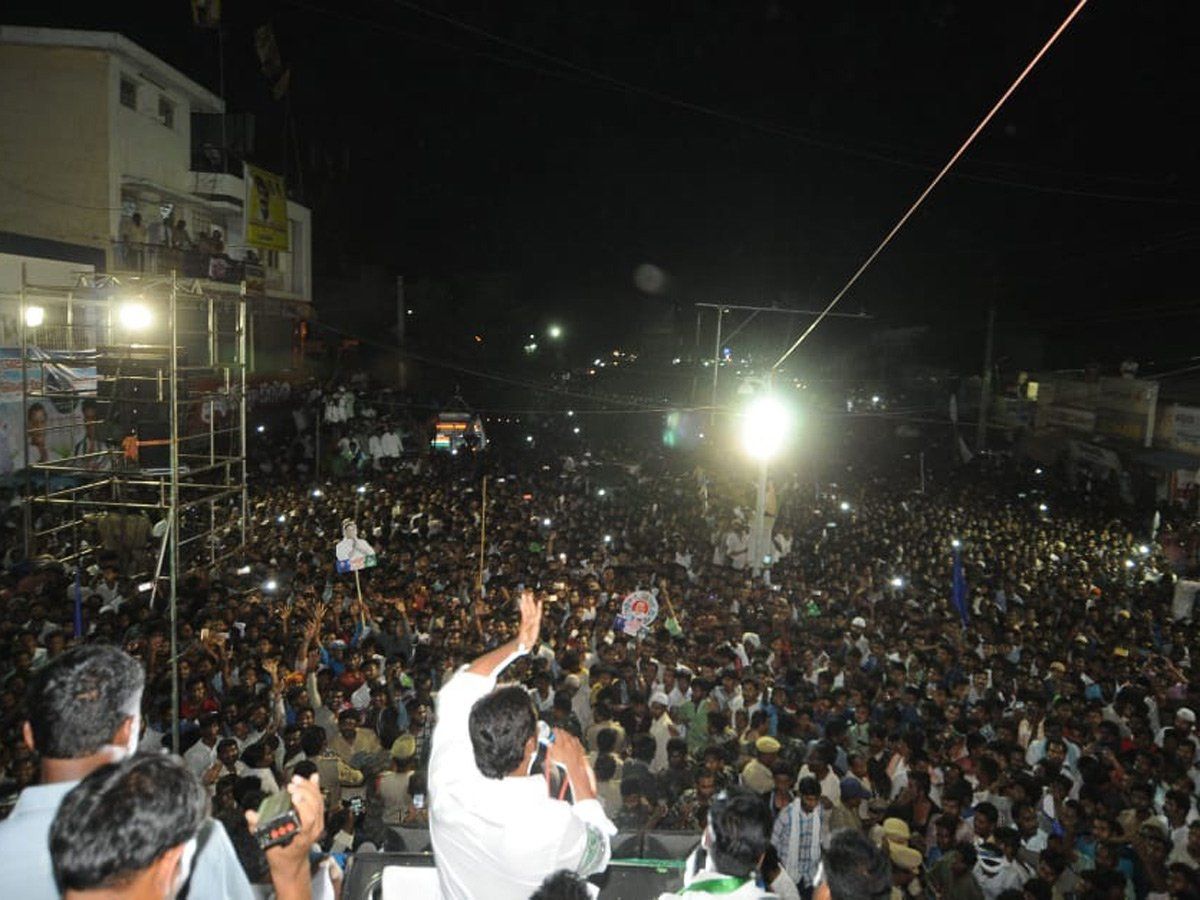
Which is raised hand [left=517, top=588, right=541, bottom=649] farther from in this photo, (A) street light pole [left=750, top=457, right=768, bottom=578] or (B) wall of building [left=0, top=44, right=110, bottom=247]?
(B) wall of building [left=0, top=44, right=110, bottom=247]

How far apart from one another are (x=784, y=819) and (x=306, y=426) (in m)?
17.6

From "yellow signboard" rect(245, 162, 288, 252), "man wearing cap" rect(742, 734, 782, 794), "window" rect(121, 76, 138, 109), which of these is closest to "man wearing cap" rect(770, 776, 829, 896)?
"man wearing cap" rect(742, 734, 782, 794)

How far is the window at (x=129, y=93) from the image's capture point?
18.2 m

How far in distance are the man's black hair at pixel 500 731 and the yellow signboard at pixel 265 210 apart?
72.8 feet

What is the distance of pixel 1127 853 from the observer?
4.96 meters

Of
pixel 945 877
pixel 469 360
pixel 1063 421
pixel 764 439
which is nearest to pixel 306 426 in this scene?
pixel 764 439

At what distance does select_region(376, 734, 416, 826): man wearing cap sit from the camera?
18.0ft

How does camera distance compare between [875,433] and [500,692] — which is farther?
[875,433]

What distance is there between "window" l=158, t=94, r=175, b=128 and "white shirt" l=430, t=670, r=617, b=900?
21.7m

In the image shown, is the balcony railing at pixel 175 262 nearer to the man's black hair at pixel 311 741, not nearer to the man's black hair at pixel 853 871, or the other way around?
the man's black hair at pixel 311 741

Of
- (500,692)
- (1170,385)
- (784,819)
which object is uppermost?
(1170,385)

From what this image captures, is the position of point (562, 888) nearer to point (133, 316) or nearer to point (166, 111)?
point (133, 316)

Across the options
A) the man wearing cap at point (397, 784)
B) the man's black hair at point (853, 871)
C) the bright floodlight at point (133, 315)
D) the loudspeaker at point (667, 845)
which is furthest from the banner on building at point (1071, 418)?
the man's black hair at point (853, 871)

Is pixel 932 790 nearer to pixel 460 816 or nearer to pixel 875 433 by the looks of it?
pixel 460 816
